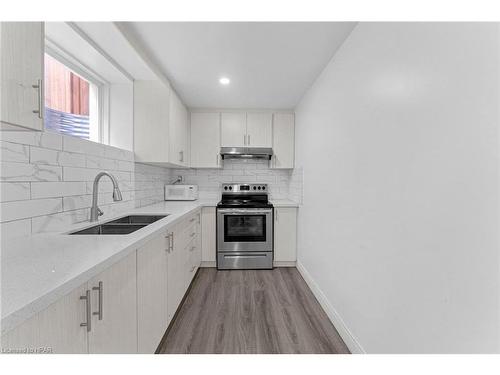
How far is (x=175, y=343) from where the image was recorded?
5.35 feet

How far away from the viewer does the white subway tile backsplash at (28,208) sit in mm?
1062

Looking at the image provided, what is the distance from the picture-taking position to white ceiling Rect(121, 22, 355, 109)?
160 cm

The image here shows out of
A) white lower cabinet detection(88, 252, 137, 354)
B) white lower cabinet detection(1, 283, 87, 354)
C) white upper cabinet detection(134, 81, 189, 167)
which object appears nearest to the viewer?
white lower cabinet detection(1, 283, 87, 354)

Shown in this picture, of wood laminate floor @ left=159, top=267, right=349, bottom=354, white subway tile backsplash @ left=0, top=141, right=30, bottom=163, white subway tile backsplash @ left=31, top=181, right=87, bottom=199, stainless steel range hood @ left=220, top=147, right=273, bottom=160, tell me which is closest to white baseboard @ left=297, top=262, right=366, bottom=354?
wood laminate floor @ left=159, top=267, right=349, bottom=354

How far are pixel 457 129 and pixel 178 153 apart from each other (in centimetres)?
262

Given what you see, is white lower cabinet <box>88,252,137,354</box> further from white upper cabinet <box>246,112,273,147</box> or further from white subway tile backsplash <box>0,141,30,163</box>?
white upper cabinet <box>246,112,273,147</box>

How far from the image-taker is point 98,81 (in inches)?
85.4

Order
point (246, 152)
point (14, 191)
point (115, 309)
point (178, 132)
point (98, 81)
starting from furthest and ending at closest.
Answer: point (246, 152) < point (178, 132) < point (98, 81) < point (14, 191) < point (115, 309)

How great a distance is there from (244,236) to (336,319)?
1528 millimetres

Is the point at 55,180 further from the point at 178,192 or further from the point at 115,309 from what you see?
the point at 178,192

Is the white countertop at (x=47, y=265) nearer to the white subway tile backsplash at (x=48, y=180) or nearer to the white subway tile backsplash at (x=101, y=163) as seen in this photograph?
the white subway tile backsplash at (x=48, y=180)

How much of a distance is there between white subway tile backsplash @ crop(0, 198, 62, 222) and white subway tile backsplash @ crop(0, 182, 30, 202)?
0.02 m

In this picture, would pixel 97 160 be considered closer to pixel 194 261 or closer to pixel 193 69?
pixel 193 69

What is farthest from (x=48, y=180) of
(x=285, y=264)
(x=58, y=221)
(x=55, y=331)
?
(x=285, y=264)
